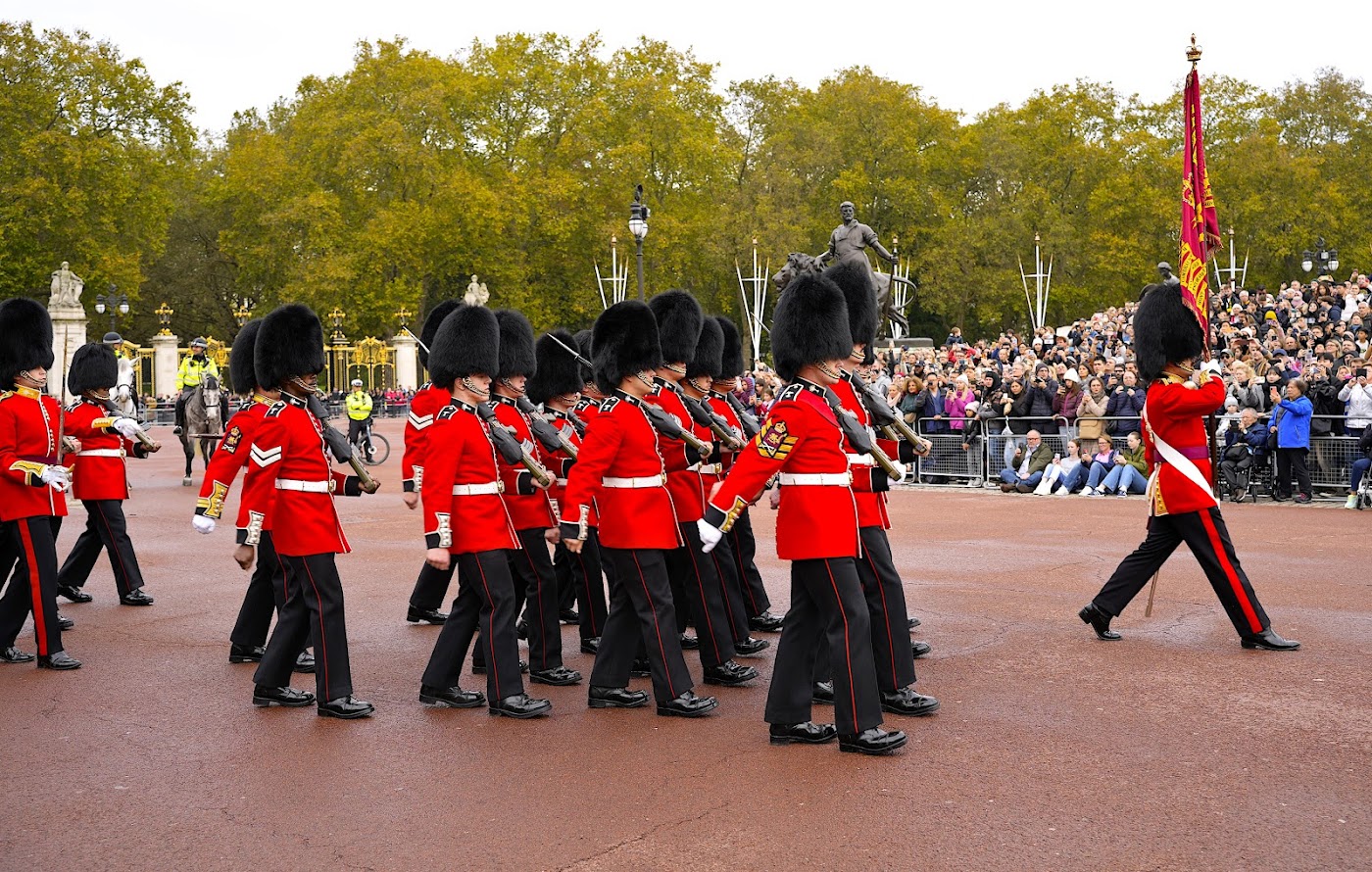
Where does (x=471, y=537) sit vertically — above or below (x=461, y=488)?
below

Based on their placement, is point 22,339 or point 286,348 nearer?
point 286,348

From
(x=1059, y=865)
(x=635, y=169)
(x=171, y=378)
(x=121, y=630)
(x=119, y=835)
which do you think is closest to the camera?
(x=1059, y=865)

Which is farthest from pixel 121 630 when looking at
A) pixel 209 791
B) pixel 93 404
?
pixel 209 791

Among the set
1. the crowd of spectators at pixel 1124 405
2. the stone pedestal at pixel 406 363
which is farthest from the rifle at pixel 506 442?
the stone pedestal at pixel 406 363

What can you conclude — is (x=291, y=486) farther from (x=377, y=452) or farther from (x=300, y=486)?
(x=377, y=452)

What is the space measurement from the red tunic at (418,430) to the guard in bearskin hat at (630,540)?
83 centimetres

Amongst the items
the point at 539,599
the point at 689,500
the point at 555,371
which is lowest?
the point at 539,599

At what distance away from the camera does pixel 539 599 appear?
22.1 ft

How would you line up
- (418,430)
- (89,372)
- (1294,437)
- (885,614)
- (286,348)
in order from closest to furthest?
(885,614)
(286,348)
(418,430)
(89,372)
(1294,437)

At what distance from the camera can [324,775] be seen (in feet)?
17.0

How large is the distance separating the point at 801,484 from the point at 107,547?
17.4 ft

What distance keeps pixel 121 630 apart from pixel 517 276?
125 ft

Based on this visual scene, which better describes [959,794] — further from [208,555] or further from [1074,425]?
[1074,425]

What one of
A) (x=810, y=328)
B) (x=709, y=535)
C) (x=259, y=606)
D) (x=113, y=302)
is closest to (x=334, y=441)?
(x=259, y=606)
